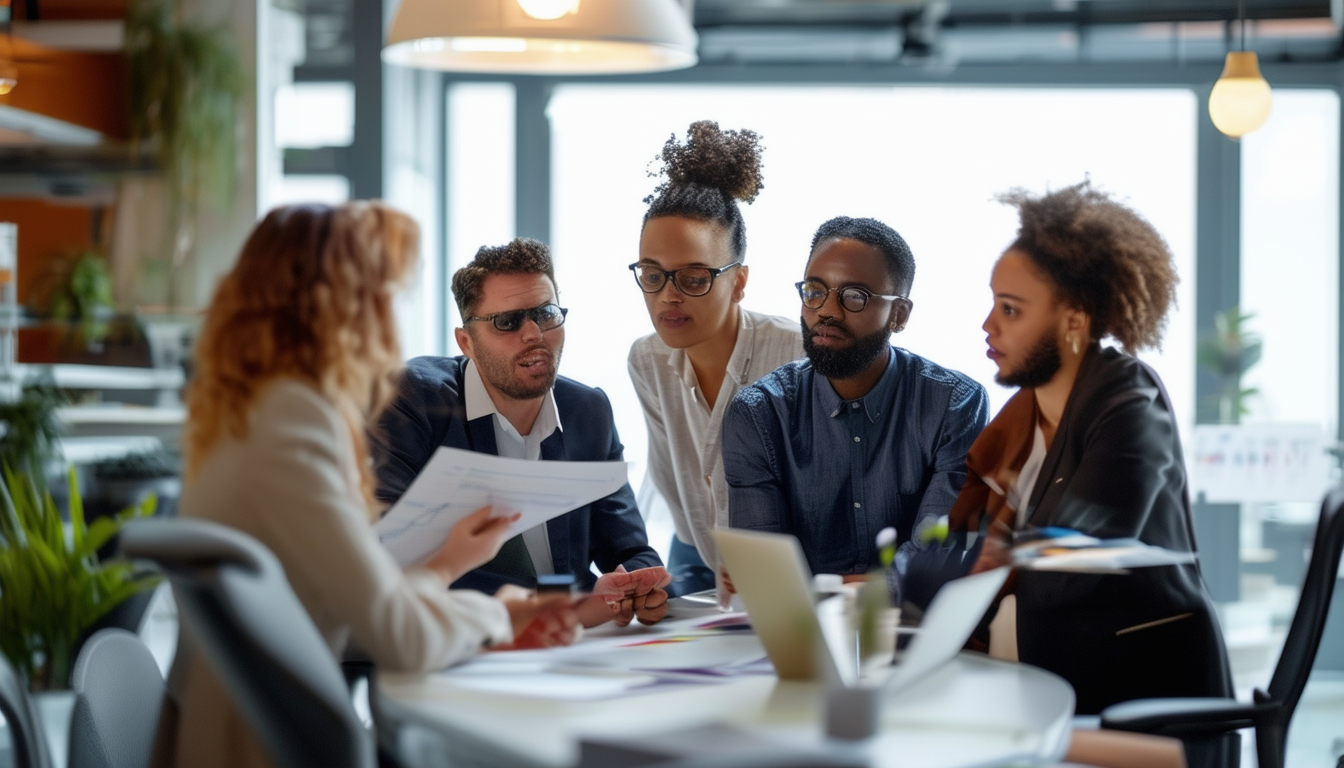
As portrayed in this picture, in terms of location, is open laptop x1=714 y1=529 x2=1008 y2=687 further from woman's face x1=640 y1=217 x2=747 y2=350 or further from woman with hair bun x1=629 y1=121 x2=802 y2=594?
woman's face x1=640 y1=217 x2=747 y2=350

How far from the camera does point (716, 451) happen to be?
3178mm

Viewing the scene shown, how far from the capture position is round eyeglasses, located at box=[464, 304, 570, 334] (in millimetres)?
2814

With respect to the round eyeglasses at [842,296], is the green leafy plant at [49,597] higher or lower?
lower

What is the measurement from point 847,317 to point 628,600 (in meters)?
0.90

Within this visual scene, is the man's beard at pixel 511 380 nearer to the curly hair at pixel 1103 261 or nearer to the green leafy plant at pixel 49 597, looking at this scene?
the curly hair at pixel 1103 261

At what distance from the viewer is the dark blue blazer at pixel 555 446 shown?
110 inches

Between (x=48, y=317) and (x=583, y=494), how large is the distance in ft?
10.4

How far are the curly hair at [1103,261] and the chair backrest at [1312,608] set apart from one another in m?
0.45

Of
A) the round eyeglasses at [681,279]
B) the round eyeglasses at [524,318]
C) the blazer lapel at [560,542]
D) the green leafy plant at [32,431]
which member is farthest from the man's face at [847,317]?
the green leafy plant at [32,431]

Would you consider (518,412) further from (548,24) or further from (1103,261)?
(1103,261)

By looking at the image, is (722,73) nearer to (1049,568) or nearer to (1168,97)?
(1168,97)


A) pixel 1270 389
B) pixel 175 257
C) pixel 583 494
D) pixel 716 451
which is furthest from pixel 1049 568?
pixel 1270 389

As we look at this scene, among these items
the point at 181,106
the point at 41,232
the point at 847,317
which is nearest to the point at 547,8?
the point at 847,317

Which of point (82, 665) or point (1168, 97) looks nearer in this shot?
point (82, 665)
